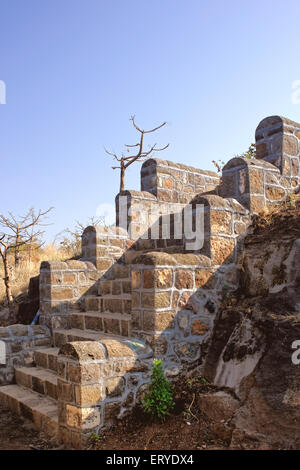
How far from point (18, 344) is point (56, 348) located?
541mm

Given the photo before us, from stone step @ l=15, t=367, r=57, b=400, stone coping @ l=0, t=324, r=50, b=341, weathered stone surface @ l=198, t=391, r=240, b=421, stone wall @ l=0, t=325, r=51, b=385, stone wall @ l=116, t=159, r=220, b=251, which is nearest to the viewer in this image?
weathered stone surface @ l=198, t=391, r=240, b=421

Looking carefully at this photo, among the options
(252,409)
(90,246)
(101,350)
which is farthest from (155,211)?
(252,409)

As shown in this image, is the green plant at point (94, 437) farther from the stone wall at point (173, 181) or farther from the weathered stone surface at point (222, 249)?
the stone wall at point (173, 181)

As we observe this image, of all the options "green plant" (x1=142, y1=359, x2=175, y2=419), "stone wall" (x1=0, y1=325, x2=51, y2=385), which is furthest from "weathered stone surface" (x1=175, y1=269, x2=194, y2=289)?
"stone wall" (x1=0, y1=325, x2=51, y2=385)

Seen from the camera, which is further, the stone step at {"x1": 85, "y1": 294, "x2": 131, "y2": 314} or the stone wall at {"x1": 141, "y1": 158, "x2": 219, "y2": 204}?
the stone wall at {"x1": 141, "y1": 158, "x2": 219, "y2": 204}

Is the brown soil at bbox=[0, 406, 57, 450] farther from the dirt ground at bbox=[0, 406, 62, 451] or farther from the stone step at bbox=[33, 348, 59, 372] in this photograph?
the stone step at bbox=[33, 348, 59, 372]

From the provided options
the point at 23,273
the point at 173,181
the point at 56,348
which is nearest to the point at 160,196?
the point at 173,181

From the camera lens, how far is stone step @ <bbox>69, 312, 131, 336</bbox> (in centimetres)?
465

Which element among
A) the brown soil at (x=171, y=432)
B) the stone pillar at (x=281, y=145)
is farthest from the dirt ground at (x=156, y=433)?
the stone pillar at (x=281, y=145)

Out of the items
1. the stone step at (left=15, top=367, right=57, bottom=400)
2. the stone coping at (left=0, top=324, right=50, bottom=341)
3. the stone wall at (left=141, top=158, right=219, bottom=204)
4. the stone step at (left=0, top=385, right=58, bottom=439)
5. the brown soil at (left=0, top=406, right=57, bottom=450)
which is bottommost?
the brown soil at (left=0, top=406, right=57, bottom=450)

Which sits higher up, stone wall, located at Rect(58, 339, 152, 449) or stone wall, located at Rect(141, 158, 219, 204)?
stone wall, located at Rect(141, 158, 219, 204)

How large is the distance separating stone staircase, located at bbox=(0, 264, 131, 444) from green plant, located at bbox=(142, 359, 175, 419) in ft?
2.05
